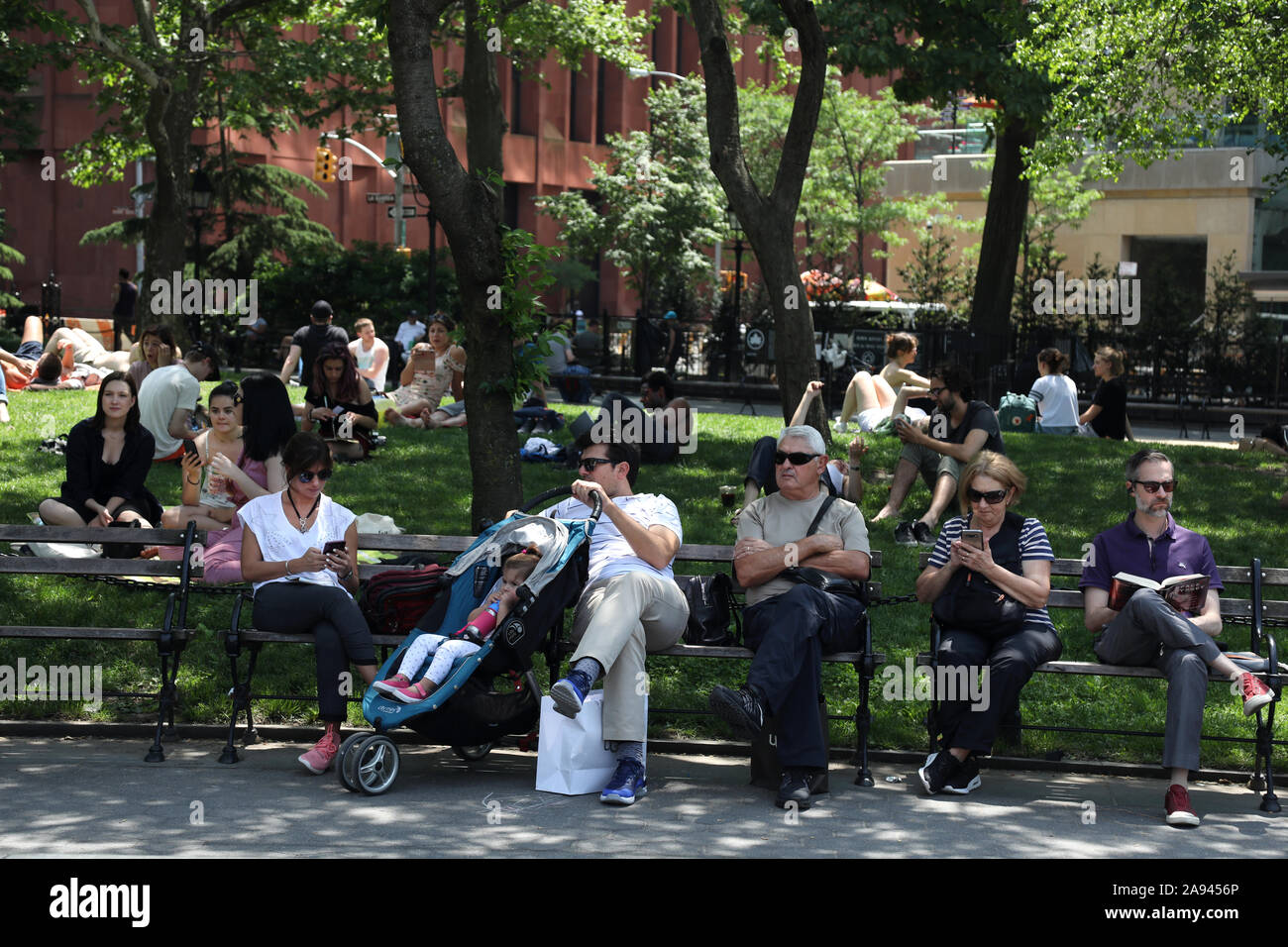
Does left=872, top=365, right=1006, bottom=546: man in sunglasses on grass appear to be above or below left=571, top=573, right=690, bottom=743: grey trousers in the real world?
above

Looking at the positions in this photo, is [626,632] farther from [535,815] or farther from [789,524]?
[789,524]

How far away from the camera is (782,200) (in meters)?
13.9

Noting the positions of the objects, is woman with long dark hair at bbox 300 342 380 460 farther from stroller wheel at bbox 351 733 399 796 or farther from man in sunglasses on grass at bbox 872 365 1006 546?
stroller wheel at bbox 351 733 399 796

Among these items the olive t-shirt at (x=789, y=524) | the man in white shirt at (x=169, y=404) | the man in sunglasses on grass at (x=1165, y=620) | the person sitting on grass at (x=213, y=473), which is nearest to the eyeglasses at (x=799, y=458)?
the olive t-shirt at (x=789, y=524)

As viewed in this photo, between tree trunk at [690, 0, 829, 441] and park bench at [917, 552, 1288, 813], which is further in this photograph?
tree trunk at [690, 0, 829, 441]

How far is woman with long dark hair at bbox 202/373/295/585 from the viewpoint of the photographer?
9352 mm

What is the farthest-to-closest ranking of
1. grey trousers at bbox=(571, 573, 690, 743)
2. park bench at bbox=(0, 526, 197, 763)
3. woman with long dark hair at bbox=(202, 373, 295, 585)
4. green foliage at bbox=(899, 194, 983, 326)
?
1. green foliage at bbox=(899, 194, 983, 326)
2. woman with long dark hair at bbox=(202, 373, 295, 585)
3. park bench at bbox=(0, 526, 197, 763)
4. grey trousers at bbox=(571, 573, 690, 743)

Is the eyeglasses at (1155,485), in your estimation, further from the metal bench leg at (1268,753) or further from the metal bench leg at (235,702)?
the metal bench leg at (235,702)

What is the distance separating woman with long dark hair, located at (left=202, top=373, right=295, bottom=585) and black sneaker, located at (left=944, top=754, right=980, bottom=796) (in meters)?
4.34

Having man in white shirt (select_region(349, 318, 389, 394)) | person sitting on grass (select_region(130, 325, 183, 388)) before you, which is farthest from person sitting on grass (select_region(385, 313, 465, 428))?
person sitting on grass (select_region(130, 325, 183, 388))

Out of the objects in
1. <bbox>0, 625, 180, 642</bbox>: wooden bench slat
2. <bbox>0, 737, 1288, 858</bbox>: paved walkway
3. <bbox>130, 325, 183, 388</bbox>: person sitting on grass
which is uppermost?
<bbox>130, 325, 183, 388</bbox>: person sitting on grass

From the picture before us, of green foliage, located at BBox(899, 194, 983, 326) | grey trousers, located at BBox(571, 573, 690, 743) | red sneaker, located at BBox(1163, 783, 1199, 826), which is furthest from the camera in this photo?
green foliage, located at BBox(899, 194, 983, 326)
